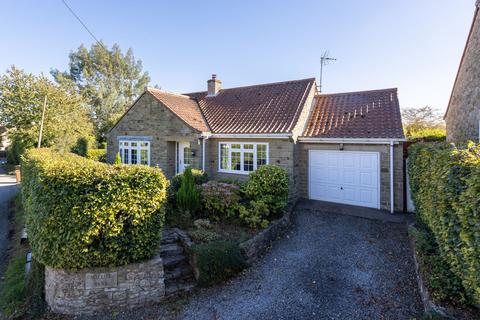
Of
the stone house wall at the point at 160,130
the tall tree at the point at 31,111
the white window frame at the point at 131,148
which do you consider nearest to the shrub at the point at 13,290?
the stone house wall at the point at 160,130

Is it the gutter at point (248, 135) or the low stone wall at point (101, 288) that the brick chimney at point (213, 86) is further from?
the low stone wall at point (101, 288)

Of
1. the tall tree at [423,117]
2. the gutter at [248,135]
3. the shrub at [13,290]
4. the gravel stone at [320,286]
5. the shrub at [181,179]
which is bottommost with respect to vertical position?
the shrub at [13,290]

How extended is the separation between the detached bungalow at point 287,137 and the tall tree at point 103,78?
72.5ft

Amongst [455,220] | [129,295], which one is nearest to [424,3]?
[455,220]

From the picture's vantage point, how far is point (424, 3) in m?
9.87

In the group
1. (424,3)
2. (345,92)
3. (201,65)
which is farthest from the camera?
(201,65)

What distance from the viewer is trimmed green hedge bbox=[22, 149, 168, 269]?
5.08 meters

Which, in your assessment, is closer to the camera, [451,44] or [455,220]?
[455,220]

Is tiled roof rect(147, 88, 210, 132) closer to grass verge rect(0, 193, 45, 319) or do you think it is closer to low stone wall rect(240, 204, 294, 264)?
low stone wall rect(240, 204, 294, 264)

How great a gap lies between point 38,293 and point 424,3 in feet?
50.4

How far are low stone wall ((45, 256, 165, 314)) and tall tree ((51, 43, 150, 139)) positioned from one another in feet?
108

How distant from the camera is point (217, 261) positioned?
6.23m

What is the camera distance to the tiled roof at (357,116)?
1122cm

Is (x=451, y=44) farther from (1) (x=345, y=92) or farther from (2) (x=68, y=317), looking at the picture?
(2) (x=68, y=317)
